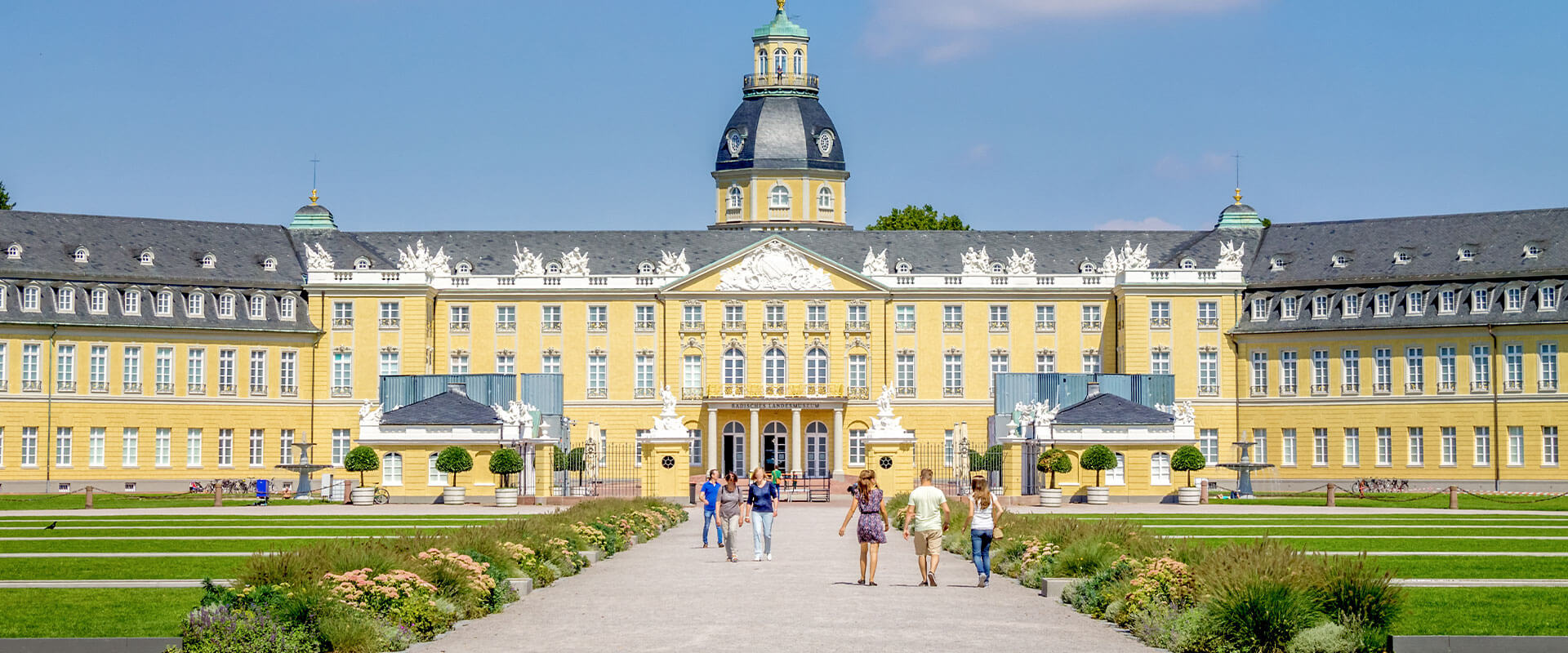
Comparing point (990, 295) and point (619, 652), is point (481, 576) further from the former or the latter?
point (990, 295)

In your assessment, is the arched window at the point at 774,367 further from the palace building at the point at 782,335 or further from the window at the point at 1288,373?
the window at the point at 1288,373

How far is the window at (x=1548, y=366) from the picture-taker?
77500mm

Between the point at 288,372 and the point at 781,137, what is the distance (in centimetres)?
2637

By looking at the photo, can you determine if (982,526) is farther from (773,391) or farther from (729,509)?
(773,391)

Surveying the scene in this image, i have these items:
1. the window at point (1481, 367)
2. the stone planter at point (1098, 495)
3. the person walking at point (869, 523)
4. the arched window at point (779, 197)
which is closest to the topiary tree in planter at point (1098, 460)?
the stone planter at point (1098, 495)

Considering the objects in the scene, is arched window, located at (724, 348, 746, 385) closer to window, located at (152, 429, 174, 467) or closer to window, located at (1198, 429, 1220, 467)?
window, located at (1198, 429, 1220, 467)

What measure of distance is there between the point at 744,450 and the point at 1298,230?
82.8 ft

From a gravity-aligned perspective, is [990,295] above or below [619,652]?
above

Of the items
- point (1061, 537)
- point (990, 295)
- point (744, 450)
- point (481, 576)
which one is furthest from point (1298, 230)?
point (481, 576)

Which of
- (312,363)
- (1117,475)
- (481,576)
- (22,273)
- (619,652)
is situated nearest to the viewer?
(619,652)

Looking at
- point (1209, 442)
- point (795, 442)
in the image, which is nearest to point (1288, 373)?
point (1209, 442)

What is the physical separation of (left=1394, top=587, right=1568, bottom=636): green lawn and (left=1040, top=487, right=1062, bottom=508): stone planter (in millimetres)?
30706

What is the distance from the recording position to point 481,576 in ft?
79.9

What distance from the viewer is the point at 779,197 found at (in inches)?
3812
